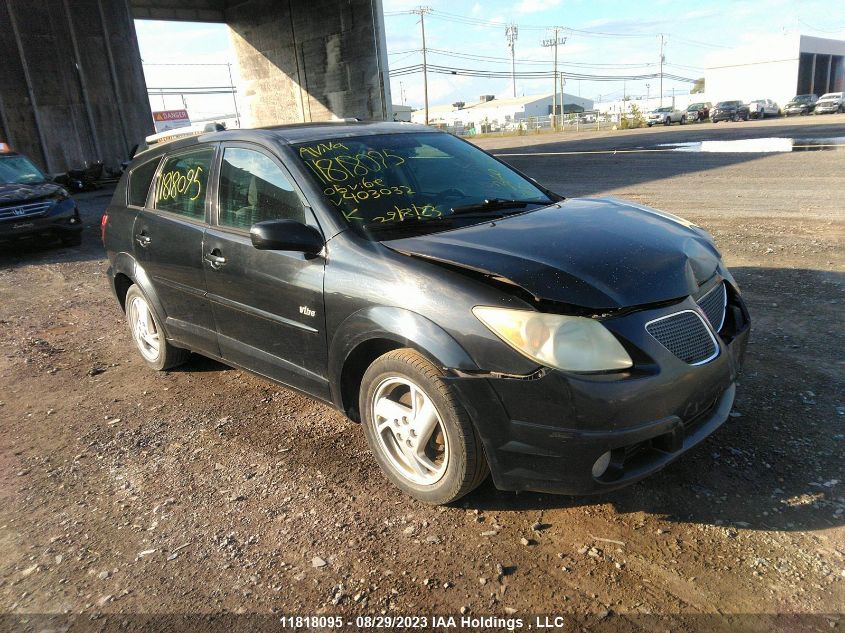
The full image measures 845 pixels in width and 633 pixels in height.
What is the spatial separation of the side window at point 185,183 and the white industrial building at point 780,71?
69610 millimetres

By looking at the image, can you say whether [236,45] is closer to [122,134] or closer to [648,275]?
[122,134]

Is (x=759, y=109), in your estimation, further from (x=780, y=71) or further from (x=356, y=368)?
(x=356, y=368)

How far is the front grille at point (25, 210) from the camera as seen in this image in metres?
10.2

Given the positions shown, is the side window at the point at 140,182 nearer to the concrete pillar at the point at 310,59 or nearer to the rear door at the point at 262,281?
the rear door at the point at 262,281

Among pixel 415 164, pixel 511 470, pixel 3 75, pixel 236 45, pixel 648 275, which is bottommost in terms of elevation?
pixel 511 470

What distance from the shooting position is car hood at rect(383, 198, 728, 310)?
8.92ft

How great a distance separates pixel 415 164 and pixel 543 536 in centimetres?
230

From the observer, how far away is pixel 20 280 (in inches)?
361

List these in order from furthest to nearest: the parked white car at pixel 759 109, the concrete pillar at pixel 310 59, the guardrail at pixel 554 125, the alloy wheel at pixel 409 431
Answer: the guardrail at pixel 554 125 < the parked white car at pixel 759 109 < the concrete pillar at pixel 310 59 < the alloy wheel at pixel 409 431

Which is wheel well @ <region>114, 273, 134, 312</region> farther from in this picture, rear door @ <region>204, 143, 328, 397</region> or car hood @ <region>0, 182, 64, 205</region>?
car hood @ <region>0, 182, 64, 205</region>

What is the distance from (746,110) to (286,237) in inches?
2036

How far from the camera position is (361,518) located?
307 cm

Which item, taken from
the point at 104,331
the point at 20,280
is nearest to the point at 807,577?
the point at 104,331

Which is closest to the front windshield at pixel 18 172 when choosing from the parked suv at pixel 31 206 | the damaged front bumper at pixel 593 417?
the parked suv at pixel 31 206
